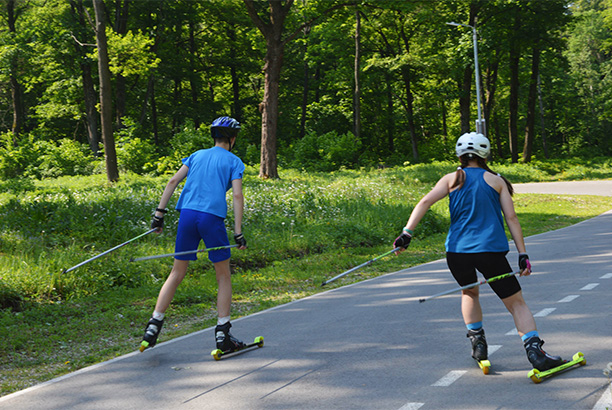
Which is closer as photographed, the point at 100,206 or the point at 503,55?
the point at 100,206

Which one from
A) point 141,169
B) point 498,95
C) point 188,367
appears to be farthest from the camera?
point 498,95

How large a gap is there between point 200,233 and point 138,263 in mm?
4733

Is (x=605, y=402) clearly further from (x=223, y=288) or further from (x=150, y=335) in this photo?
(x=150, y=335)

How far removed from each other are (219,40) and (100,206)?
127 ft

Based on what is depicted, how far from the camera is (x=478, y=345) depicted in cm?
495

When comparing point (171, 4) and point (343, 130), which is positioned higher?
point (171, 4)

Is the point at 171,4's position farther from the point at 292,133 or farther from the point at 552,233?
the point at 552,233

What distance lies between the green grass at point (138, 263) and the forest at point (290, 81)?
31.7ft

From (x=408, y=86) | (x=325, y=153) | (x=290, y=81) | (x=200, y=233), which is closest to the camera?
(x=200, y=233)

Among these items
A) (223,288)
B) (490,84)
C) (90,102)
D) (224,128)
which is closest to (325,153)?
(90,102)

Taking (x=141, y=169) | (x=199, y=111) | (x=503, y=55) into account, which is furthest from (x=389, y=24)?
(x=141, y=169)

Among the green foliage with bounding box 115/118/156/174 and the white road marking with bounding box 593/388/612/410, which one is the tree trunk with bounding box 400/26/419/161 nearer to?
the green foliage with bounding box 115/118/156/174

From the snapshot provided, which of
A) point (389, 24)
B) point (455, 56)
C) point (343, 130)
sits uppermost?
point (389, 24)

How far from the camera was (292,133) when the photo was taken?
176 ft
